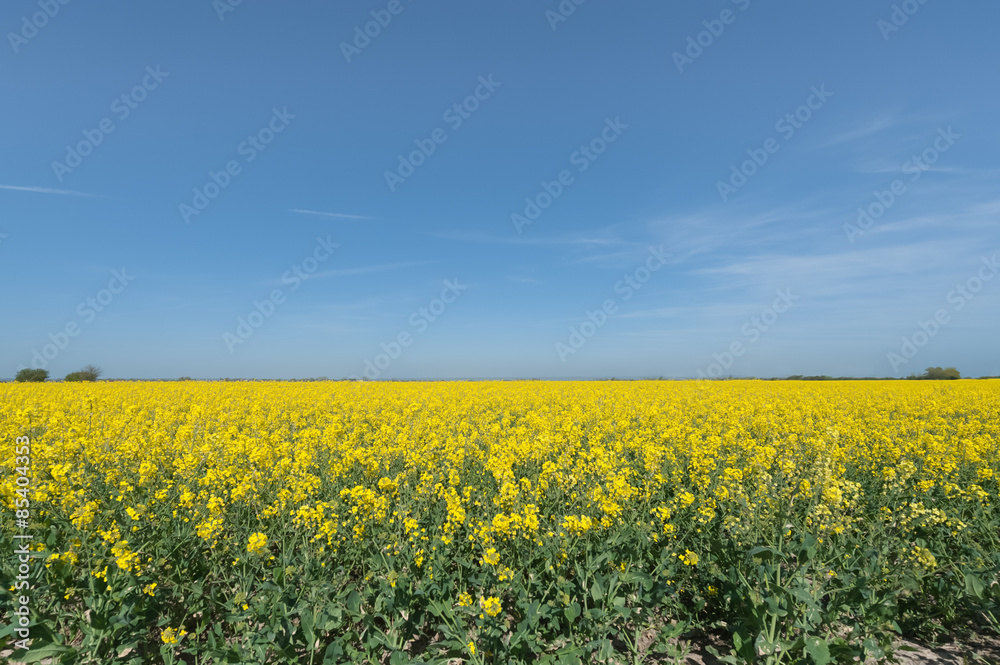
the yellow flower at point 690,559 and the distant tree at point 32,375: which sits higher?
the distant tree at point 32,375

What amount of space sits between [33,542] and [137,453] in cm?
242

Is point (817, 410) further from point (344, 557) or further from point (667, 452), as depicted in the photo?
point (344, 557)

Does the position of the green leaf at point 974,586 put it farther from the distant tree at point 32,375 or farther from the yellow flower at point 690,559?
the distant tree at point 32,375

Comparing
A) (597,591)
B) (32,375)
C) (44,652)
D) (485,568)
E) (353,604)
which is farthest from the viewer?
(32,375)

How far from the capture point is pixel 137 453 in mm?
6008

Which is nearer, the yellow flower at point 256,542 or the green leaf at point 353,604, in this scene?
the green leaf at point 353,604

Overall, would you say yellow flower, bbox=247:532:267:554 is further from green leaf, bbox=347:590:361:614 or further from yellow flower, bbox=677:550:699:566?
yellow flower, bbox=677:550:699:566

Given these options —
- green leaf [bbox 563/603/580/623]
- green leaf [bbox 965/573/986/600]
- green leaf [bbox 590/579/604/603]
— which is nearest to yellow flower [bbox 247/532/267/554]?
green leaf [bbox 563/603/580/623]

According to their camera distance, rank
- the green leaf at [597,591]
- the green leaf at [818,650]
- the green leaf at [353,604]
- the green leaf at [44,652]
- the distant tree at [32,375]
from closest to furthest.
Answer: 1. the green leaf at [44,652]
2. the green leaf at [818,650]
3. the green leaf at [353,604]
4. the green leaf at [597,591]
5. the distant tree at [32,375]

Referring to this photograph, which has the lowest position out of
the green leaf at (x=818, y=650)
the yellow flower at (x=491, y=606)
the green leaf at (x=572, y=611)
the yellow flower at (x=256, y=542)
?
the green leaf at (x=818, y=650)

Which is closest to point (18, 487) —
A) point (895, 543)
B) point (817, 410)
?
point (895, 543)

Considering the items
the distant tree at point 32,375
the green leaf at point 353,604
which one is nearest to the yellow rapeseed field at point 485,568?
the green leaf at point 353,604

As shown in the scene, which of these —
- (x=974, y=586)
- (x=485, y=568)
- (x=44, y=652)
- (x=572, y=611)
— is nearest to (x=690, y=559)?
(x=572, y=611)

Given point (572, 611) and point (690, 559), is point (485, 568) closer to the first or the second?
point (572, 611)
